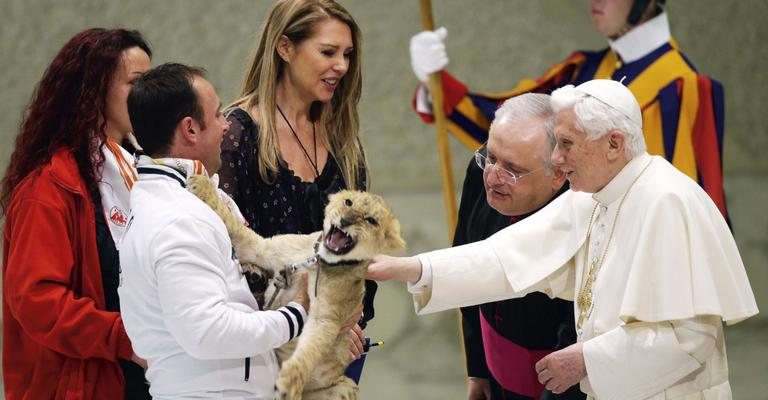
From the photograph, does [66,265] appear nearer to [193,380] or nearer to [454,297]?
[193,380]

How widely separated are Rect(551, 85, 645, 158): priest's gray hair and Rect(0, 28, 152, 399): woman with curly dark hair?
1.18 metres

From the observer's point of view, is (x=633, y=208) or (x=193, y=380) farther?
(x=633, y=208)

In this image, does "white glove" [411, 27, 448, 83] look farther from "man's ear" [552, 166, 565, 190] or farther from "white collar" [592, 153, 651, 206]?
"white collar" [592, 153, 651, 206]

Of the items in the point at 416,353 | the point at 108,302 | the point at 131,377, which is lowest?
the point at 416,353

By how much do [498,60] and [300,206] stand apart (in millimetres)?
3710

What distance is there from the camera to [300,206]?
3061 millimetres

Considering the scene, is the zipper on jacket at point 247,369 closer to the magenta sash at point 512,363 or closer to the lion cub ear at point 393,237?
the lion cub ear at point 393,237

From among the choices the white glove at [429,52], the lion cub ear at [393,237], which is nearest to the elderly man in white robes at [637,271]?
the lion cub ear at [393,237]

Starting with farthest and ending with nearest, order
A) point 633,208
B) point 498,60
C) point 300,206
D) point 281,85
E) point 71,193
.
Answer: point 498,60 < point 281,85 < point 300,206 < point 71,193 < point 633,208

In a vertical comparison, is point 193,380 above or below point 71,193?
below

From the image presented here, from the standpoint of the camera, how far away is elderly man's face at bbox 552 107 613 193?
2.54 metres

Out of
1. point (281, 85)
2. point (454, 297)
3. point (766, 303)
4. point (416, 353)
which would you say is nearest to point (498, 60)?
point (416, 353)

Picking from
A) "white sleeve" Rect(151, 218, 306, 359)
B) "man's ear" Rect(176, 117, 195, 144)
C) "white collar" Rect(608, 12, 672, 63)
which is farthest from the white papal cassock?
"white collar" Rect(608, 12, 672, 63)

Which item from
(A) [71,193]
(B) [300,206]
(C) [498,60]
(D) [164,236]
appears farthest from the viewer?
(C) [498,60]
